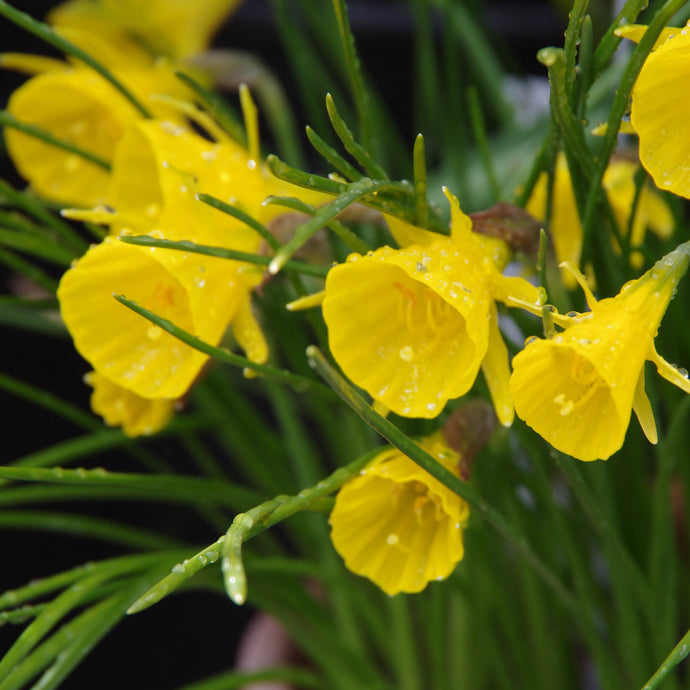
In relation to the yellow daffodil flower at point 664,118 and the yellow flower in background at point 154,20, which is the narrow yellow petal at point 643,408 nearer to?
the yellow daffodil flower at point 664,118

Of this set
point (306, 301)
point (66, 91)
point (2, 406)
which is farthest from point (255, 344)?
point (2, 406)

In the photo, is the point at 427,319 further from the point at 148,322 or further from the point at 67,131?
the point at 67,131

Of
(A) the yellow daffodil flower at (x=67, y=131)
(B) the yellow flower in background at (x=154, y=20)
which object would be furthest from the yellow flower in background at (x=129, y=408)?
(B) the yellow flower in background at (x=154, y=20)

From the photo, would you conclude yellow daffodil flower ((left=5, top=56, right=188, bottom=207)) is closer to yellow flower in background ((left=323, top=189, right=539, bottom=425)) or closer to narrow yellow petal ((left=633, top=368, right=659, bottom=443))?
yellow flower in background ((left=323, top=189, right=539, bottom=425))

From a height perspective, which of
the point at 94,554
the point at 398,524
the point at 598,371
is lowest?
the point at 94,554

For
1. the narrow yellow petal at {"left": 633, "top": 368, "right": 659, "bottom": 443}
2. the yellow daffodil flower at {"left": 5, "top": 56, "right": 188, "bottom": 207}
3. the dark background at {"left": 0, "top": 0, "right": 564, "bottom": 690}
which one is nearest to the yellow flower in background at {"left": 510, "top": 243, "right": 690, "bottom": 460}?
the narrow yellow petal at {"left": 633, "top": 368, "right": 659, "bottom": 443}

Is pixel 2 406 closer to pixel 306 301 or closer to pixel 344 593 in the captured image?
pixel 344 593

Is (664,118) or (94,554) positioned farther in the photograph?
(94,554)

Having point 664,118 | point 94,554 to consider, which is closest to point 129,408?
point 664,118
